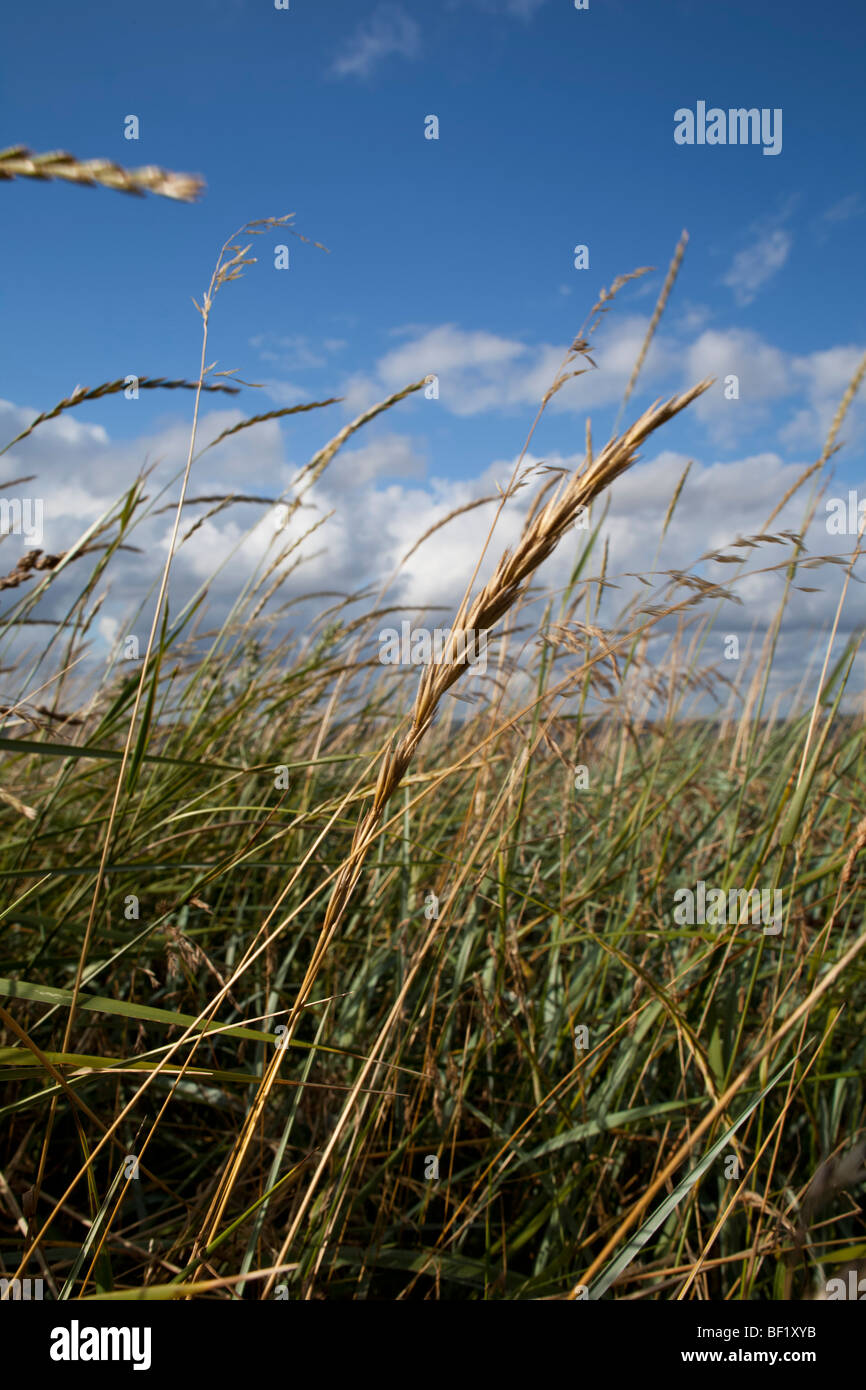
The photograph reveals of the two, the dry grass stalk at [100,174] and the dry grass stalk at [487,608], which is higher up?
the dry grass stalk at [100,174]

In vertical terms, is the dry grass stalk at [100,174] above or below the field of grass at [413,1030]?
above

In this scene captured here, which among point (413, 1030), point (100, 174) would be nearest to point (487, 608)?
point (100, 174)

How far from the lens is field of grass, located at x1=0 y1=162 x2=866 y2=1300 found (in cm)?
88

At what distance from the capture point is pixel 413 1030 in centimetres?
128

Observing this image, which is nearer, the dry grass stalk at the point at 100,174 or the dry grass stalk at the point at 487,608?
the dry grass stalk at the point at 100,174

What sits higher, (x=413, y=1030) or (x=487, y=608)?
(x=487, y=608)

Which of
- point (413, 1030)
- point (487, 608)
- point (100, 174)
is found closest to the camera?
point (100, 174)

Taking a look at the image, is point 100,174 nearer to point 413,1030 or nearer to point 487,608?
point 487,608

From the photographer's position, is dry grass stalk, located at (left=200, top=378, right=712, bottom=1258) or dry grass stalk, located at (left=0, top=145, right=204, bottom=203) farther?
dry grass stalk, located at (left=200, top=378, right=712, bottom=1258)

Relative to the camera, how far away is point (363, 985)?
1.65 metres

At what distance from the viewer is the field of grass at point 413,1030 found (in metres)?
0.88

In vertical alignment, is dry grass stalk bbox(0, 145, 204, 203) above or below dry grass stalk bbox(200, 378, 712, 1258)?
above
